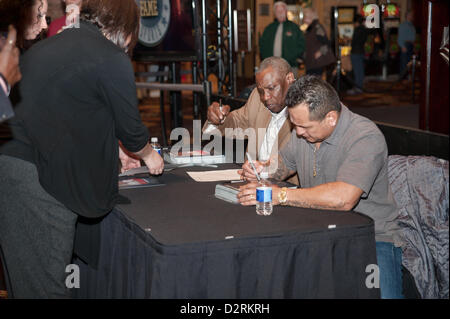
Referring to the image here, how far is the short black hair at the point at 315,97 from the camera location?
2.41 metres

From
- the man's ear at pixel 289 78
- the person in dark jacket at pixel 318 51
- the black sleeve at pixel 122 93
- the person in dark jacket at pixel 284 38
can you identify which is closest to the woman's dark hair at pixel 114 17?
the black sleeve at pixel 122 93

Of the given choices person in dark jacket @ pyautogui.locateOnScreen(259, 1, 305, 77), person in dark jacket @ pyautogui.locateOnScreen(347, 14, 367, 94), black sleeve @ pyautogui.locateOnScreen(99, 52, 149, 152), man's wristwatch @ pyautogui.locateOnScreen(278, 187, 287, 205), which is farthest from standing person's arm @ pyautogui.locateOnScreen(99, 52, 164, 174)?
person in dark jacket @ pyautogui.locateOnScreen(347, 14, 367, 94)

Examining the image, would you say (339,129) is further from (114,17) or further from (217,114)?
(217,114)

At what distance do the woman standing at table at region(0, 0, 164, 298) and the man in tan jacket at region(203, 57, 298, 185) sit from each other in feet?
3.58

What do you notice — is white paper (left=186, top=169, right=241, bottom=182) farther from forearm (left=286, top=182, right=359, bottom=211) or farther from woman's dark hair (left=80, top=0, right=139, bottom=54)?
woman's dark hair (left=80, top=0, right=139, bottom=54)

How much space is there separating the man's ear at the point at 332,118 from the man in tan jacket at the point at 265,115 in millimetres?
530

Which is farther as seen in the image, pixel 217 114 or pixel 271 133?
pixel 217 114

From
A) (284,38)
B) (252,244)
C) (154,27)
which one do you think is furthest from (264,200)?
(284,38)

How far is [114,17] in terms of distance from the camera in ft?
7.06

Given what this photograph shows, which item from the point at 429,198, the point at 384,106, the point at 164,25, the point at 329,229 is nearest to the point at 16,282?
the point at 329,229

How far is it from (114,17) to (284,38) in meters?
6.92

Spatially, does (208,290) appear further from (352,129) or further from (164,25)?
(164,25)

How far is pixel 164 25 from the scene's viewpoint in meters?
5.73
